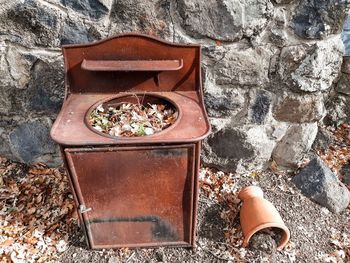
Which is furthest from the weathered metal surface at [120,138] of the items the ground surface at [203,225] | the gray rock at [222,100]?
the ground surface at [203,225]

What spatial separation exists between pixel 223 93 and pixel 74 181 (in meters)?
1.04

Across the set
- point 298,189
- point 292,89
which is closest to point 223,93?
point 292,89

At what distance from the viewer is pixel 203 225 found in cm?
211

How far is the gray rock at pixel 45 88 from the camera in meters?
2.01

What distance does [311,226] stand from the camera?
214 centimetres

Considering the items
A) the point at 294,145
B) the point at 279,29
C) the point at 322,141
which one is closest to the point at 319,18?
the point at 279,29

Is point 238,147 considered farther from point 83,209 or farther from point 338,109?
point 83,209

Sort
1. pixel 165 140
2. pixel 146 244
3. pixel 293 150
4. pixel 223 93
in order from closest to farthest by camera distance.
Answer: pixel 165 140
pixel 146 244
pixel 223 93
pixel 293 150

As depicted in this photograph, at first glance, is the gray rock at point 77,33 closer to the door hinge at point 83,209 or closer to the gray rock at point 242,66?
the gray rock at point 242,66

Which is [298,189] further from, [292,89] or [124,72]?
[124,72]

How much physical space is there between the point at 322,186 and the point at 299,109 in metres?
0.55

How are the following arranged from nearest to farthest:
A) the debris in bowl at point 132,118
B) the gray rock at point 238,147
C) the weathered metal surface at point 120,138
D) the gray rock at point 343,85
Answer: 1. the weathered metal surface at point 120,138
2. the debris in bowl at point 132,118
3. the gray rock at point 238,147
4. the gray rock at point 343,85

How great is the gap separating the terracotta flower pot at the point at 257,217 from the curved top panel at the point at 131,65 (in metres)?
0.77

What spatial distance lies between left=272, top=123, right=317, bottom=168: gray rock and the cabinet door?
89cm
